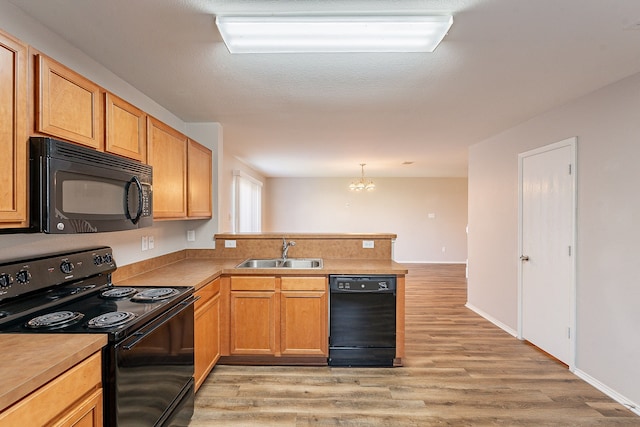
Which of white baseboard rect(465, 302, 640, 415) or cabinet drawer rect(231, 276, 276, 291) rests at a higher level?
cabinet drawer rect(231, 276, 276, 291)

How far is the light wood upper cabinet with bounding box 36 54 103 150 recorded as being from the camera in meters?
1.36

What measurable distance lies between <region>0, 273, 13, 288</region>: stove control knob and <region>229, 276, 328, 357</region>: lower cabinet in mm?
1501

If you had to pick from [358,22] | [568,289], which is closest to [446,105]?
[358,22]

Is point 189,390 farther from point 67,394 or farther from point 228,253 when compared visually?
point 228,253

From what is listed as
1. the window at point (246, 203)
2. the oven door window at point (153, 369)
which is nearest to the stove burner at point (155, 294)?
the oven door window at point (153, 369)

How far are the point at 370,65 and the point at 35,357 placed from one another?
2190 mm

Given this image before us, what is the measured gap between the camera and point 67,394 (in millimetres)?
1111

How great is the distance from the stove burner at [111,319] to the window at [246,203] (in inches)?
165

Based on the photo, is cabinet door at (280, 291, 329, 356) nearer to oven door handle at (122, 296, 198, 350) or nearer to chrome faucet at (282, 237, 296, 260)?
chrome faucet at (282, 237, 296, 260)

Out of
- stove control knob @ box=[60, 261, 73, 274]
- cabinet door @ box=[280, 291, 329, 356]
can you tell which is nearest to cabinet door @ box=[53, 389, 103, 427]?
stove control knob @ box=[60, 261, 73, 274]

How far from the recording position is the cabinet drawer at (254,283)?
9.06 ft

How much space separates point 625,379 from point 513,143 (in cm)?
236

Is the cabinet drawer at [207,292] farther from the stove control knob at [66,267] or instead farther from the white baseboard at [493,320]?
the white baseboard at [493,320]

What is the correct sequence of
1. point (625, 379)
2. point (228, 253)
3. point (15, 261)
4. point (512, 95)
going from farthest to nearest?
1. point (228, 253)
2. point (512, 95)
3. point (625, 379)
4. point (15, 261)
